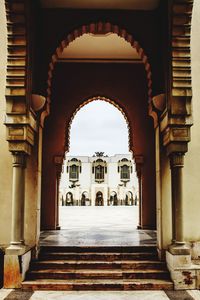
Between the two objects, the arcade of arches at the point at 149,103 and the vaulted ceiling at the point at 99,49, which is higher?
the vaulted ceiling at the point at 99,49

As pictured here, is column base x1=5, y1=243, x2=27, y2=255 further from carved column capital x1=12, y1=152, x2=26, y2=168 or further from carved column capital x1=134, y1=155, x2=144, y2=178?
carved column capital x1=134, y1=155, x2=144, y2=178

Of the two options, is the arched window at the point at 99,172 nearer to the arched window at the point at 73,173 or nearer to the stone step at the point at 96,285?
the arched window at the point at 73,173

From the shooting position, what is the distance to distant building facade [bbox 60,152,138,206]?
4281 cm

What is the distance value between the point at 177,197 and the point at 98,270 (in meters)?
1.59

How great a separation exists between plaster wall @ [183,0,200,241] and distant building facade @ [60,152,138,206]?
36602 millimetres

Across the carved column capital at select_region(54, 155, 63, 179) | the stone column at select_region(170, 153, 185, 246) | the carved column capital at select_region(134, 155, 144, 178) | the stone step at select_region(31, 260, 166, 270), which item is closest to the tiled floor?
the stone step at select_region(31, 260, 166, 270)

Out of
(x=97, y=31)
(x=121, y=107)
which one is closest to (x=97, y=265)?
(x=97, y=31)

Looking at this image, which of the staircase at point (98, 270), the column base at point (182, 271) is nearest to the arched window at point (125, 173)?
the staircase at point (98, 270)

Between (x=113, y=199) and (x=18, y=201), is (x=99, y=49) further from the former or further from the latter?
(x=113, y=199)

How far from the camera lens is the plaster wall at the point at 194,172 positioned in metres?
5.81

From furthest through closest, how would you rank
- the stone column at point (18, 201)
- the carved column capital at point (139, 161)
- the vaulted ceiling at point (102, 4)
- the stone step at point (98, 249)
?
1. the carved column capital at point (139, 161)
2. the vaulted ceiling at point (102, 4)
3. the stone step at point (98, 249)
4. the stone column at point (18, 201)

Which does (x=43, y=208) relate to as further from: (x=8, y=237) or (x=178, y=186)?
(x=178, y=186)

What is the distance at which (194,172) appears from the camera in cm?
590

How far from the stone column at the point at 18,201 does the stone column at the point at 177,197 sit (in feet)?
7.23
